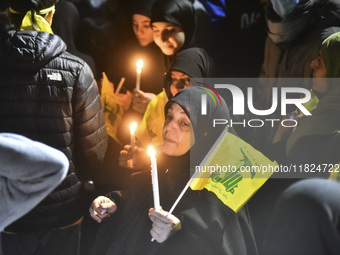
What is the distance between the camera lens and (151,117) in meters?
2.76

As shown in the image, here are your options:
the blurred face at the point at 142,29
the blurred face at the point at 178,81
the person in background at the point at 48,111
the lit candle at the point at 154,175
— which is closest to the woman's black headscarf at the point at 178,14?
the blurred face at the point at 142,29

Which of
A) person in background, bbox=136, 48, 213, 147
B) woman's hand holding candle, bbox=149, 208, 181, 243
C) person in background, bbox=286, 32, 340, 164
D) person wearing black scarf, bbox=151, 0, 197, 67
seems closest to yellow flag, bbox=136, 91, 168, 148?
person in background, bbox=136, 48, 213, 147

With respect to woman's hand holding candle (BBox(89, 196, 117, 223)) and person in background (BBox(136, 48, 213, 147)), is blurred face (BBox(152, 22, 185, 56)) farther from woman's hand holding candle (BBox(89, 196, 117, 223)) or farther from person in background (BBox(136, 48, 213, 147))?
woman's hand holding candle (BBox(89, 196, 117, 223))

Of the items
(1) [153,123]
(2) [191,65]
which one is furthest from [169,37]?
(1) [153,123]

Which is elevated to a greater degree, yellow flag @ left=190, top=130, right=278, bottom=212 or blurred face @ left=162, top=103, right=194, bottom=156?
blurred face @ left=162, top=103, right=194, bottom=156

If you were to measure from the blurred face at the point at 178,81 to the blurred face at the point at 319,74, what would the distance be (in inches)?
28.7

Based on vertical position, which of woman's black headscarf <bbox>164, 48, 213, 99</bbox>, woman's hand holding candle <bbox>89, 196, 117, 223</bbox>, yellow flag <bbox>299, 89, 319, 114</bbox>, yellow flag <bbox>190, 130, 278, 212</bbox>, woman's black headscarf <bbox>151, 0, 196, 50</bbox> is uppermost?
woman's black headscarf <bbox>151, 0, 196, 50</bbox>

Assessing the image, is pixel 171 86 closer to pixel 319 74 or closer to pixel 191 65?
pixel 191 65

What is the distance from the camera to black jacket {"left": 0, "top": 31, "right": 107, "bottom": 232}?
7.51 feet

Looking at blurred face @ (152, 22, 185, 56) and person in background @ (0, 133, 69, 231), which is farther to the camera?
blurred face @ (152, 22, 185, 56)

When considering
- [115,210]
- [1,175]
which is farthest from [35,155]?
[115,210]

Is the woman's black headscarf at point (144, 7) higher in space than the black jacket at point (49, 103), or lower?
higher

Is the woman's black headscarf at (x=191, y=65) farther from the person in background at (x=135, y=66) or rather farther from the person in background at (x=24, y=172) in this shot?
the person in background at (x=24, y=172)

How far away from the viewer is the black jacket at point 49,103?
229 centimetres
